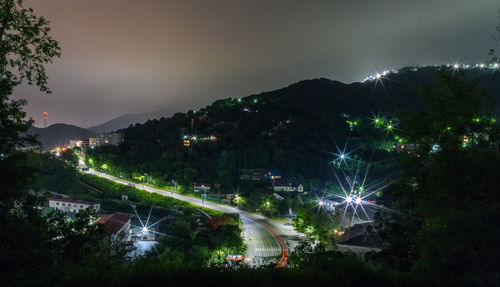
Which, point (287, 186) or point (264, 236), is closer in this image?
point (264, 236)

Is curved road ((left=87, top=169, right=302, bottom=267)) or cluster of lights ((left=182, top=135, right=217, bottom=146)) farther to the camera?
cluster of lights ((left=182, top=135, right=217, bottom=146))

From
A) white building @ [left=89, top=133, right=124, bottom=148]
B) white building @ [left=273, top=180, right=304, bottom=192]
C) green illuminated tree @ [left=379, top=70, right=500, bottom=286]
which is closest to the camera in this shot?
green illuminated tree @ [left=379, top=70, right=500, bottom=286]

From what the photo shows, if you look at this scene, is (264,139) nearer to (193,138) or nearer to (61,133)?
(193,138)

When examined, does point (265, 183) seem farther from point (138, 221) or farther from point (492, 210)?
point (492, 210)

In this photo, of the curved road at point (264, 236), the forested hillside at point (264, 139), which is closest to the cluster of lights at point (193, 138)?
the forested hillside at point (264, 139)

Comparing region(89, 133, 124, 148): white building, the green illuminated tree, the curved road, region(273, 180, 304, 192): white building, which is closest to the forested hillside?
region(273, 180, 304, 192): white building

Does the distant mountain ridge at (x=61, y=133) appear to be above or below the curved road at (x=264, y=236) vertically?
above

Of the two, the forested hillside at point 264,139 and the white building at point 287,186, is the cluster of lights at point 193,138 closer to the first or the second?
the forested hillside at point 264,139

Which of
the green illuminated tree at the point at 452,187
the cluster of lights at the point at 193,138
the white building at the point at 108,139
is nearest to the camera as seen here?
the green illuminated tree at the point at 452,187

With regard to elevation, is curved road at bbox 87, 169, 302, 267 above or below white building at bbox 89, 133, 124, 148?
below

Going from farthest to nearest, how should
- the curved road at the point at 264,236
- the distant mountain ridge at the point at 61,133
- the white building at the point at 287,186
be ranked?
1. the distant mountain ridge at the point at 61,133
2. the white building at the point at 287,186
3. the curved road at the point at 264,236

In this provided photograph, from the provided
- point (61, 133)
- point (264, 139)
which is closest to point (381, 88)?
point (264, 139)

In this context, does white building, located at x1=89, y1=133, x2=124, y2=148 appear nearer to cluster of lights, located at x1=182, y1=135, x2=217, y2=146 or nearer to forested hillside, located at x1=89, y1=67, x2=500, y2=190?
forested hillside, located at x1=89, y1=67, x2=500, y2=190
